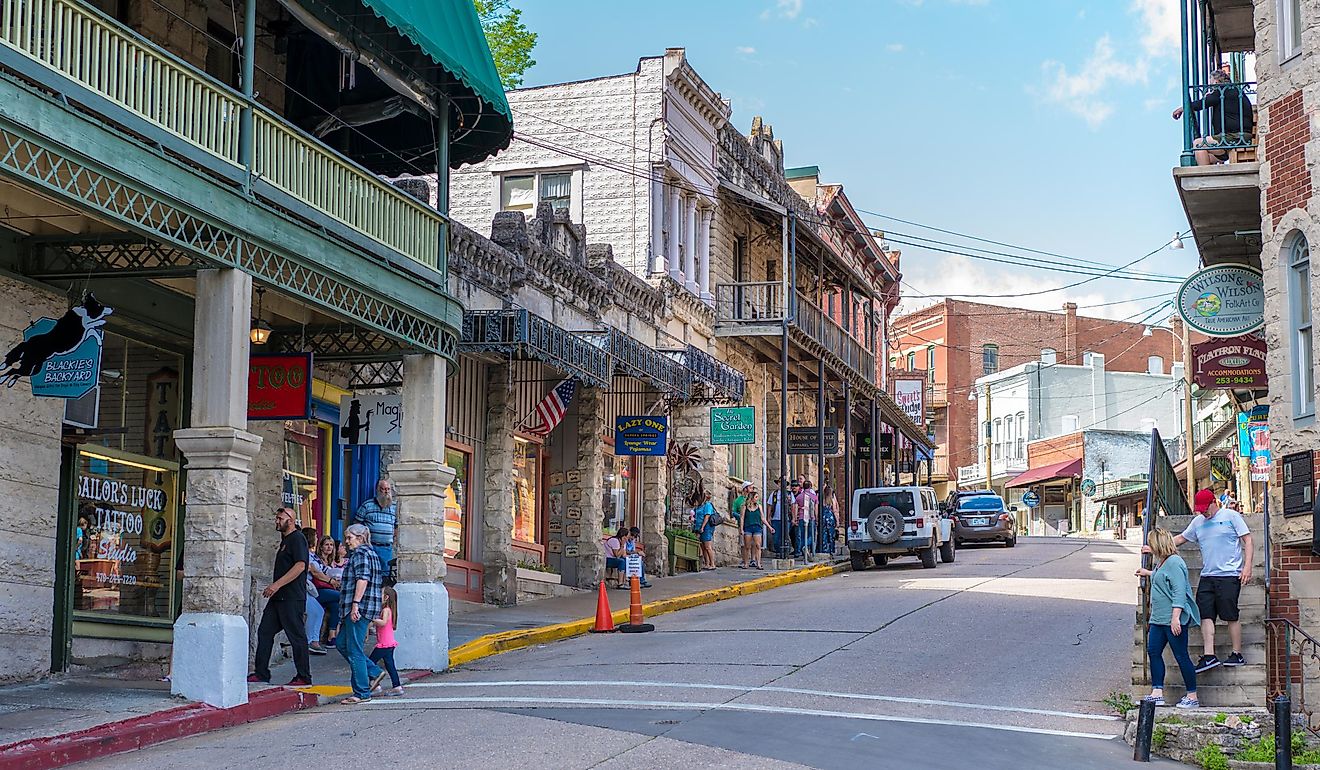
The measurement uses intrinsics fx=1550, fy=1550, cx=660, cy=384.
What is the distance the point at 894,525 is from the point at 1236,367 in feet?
44.2

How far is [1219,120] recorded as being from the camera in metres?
18.0

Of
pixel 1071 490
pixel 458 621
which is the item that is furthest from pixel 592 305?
pixel 1071 490

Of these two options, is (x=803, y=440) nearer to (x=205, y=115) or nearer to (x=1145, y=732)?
(x=205, y=115)

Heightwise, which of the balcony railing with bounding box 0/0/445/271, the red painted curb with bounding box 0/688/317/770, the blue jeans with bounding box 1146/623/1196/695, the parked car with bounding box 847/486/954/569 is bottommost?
the red painted curb with bounding box 0/688/317/770

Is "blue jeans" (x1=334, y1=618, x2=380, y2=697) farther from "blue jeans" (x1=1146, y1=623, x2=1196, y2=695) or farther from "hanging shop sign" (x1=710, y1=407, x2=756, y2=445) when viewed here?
"hanging shop sign" (x1=710, y1=407, x2=756, y2=445)

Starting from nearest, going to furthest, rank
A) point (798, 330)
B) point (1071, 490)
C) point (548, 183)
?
point (548, 183) < point (798, 330) < point (1071, 490)

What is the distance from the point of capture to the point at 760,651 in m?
17.4

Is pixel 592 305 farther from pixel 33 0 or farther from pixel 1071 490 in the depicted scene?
pixel 1071 490

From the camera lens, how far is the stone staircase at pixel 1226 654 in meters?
13.9

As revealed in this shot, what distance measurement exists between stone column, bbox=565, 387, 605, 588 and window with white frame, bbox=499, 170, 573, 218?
651cm

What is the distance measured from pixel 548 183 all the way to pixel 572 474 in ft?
25.6

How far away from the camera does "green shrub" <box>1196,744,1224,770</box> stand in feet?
40.3

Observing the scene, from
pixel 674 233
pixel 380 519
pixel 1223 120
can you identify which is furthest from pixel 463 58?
pixel 674 233

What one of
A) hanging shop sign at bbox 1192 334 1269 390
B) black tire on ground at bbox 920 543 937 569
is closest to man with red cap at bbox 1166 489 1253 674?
hanging shop sign at bbox 1192 334 1269 390
